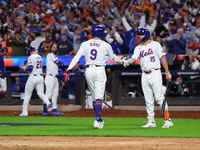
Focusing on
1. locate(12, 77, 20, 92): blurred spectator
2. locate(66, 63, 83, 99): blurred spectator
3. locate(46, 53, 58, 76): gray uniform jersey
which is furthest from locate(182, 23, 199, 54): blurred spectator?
locate(12, 77, 20, 92): blurred spectator

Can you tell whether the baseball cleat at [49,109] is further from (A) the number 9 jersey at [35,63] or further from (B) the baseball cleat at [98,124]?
(B) the baseball cleat at [98,124]

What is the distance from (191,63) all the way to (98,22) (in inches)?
192

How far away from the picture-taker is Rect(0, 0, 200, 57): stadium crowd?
16.9 m

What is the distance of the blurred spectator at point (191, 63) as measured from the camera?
15606 mm

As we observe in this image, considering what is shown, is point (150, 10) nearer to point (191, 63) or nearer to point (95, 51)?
point (191, 63)

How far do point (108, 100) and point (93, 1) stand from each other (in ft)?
23.2

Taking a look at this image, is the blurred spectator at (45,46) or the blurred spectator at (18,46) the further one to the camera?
the blurred spectator at (18,46)

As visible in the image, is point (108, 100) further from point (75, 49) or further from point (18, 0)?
point (18, 0)

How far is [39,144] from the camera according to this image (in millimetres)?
6895

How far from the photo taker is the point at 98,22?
19031 millimetres

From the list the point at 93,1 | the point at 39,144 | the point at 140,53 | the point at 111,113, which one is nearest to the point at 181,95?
the point at 111,113

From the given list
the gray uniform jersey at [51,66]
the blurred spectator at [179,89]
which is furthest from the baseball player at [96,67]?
the blurred spectator at [179,89]

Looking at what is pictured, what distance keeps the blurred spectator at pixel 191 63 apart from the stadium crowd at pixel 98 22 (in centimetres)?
54

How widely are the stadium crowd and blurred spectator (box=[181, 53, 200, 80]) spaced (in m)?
0.54
